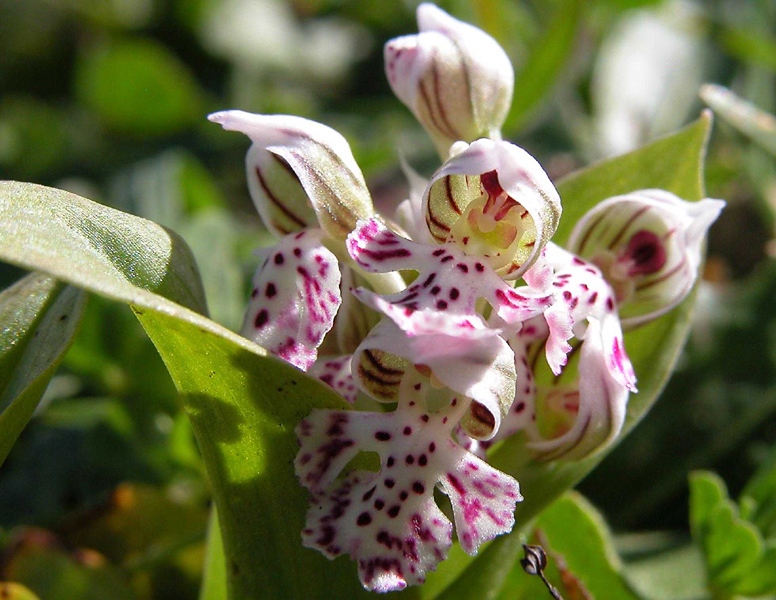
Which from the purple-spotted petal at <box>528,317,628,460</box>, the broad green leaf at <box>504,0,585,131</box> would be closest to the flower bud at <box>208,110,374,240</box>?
the purple-spotted petal at <box>528,317,628,460</box>

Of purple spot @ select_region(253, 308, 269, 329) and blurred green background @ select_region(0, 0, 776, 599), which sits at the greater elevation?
purple spot @ select_region(253, 308, 269, 329)

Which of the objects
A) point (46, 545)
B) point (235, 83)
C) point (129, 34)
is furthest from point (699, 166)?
point (129, 34)

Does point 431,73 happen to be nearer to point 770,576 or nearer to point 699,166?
point 699,166

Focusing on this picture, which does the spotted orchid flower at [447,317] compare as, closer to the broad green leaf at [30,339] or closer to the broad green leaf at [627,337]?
the broad green leaf at [627,337]

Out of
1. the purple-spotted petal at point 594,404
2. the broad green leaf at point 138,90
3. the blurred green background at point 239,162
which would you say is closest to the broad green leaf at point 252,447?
the purple-spotted petal at point 594,404

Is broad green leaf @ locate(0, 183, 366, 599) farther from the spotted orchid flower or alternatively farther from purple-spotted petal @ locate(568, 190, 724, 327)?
purple-spotted petal @ locate(568, 190, 724, 327)

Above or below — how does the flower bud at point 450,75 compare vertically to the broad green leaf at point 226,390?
above
